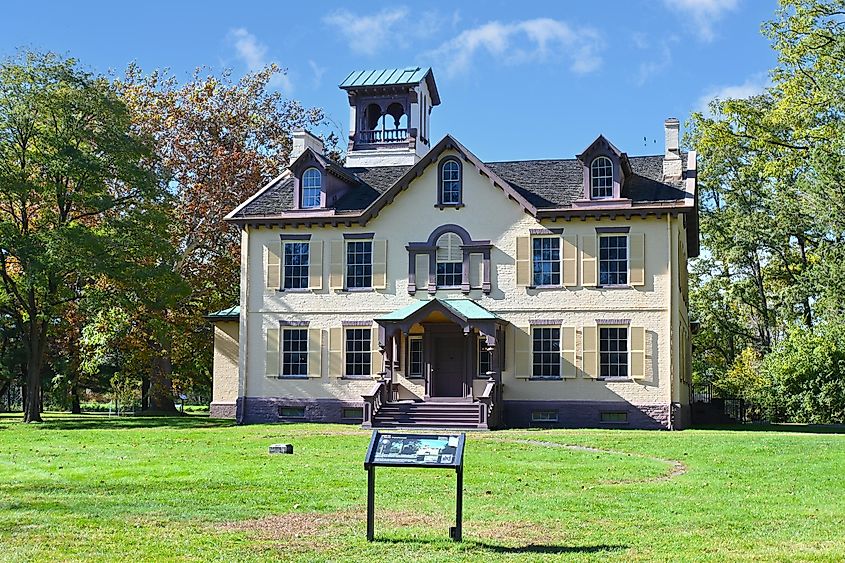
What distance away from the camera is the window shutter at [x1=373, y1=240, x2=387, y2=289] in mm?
33375

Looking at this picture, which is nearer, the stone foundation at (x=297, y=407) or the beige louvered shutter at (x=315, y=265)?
the stone foundation at (x=297, y=407)

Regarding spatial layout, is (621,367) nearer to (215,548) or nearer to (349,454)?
(349,454)

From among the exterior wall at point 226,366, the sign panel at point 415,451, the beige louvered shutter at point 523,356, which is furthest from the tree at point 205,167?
the sign panel at point 415,451

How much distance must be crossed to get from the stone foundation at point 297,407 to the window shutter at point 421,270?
13.2ft

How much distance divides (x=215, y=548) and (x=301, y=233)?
946 inches

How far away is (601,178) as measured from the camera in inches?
1260

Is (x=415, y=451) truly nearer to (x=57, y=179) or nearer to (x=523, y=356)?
(x=523, y=356)

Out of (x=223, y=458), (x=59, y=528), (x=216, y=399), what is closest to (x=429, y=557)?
(x=59, y=528)

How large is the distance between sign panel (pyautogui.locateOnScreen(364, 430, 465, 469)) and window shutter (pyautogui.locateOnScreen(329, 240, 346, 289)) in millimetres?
22470

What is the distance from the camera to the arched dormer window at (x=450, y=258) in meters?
32.9

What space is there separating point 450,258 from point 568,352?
4517mm

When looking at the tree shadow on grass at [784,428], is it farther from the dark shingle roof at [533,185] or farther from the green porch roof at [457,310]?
the green porch roof at [457,310]

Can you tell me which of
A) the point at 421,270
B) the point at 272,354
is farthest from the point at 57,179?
the point at 421,270

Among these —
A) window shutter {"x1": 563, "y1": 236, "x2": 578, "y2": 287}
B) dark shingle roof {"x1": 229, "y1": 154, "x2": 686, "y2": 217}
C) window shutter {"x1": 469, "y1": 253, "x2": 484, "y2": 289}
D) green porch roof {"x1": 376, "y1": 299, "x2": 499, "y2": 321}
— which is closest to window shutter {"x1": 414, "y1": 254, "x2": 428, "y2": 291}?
green porch roof {"x1": 376, "y1": 299, "x2": 499, "y2": 321}
